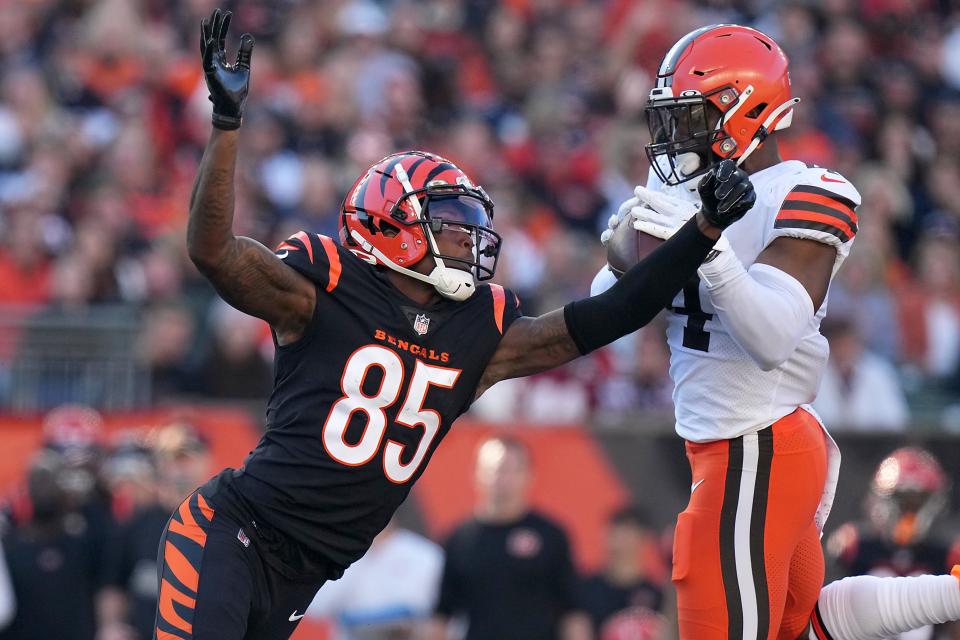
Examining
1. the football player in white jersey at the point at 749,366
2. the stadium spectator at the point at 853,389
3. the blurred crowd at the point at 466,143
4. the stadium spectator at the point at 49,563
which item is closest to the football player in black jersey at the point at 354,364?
the football player in white jersey at the point at 749,366

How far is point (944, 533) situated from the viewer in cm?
812

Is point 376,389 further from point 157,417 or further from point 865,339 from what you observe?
point 865,339

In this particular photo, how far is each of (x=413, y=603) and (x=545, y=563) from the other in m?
0.70

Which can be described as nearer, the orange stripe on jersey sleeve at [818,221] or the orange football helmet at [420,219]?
the orange stripe on jersey sleeve at [818,221]

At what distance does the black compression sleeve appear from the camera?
416 cm

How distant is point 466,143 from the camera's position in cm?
1088

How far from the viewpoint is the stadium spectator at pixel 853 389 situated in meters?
8.80

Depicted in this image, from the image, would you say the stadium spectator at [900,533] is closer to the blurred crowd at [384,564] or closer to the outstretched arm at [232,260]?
the blurred crowd at [384,564]

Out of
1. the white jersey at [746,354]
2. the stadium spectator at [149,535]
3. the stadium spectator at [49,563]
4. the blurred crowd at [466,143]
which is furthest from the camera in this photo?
the blurred crowd at [466,143]

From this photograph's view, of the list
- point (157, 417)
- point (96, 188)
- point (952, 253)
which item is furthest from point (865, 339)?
point (96, 188)

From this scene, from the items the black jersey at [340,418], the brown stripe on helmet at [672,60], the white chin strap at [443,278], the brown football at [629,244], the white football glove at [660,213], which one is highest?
the brown stripe on helmet at [672,60]

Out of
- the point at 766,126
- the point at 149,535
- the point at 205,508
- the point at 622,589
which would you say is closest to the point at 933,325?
the point at 622,589

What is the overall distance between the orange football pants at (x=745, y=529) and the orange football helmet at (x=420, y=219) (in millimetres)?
874

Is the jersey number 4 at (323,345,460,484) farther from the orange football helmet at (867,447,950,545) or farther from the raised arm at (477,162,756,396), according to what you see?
the orange football helmet at (867,447,950,545)
